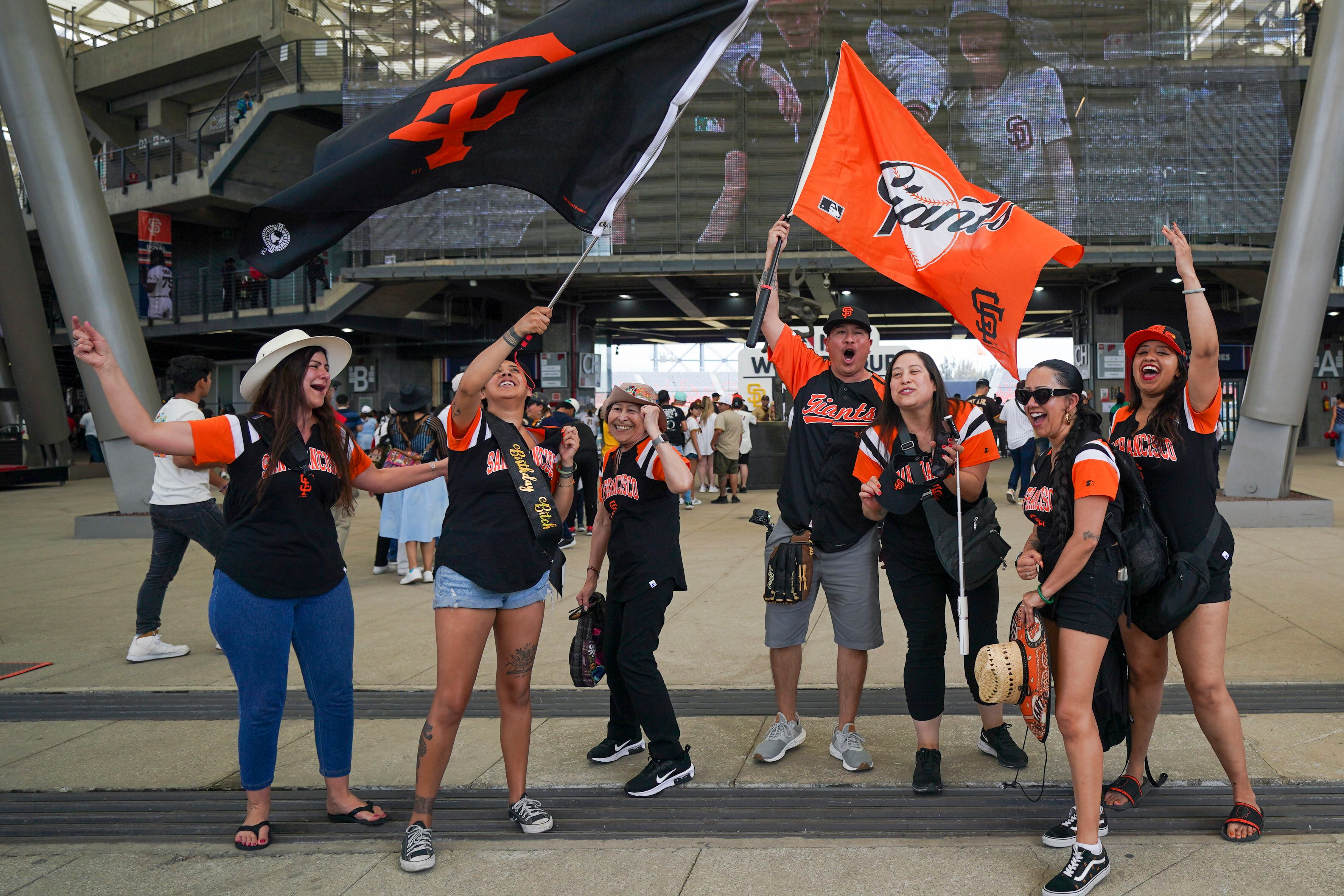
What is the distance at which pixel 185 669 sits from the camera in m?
6.14

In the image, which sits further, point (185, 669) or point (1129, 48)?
point (1129, 48)

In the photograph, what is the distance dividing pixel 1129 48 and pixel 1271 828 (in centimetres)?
2290

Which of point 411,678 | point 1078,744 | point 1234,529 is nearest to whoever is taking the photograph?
point 1078,744

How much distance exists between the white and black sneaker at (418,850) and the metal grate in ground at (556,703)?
1.59m

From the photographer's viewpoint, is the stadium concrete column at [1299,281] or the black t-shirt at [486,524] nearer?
the black t-shirt at [486,524]

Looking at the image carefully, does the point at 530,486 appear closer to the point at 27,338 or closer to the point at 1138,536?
the point at 1138,536

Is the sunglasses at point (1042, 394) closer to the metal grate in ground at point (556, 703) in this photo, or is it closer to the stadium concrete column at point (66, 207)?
the metal grate in ground at point (556, 703)

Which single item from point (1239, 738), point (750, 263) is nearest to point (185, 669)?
point (1239, 738)

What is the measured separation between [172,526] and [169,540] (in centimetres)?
14

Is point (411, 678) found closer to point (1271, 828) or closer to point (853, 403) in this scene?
point (853, 403)

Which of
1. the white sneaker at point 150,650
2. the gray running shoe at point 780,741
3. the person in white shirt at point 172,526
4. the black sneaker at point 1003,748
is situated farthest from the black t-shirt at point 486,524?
the white sneaker at point 150,650

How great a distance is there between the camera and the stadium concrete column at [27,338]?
2066 cm

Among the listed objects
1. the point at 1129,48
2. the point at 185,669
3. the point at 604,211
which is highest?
the point at 1129,48

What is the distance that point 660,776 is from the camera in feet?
13.0
